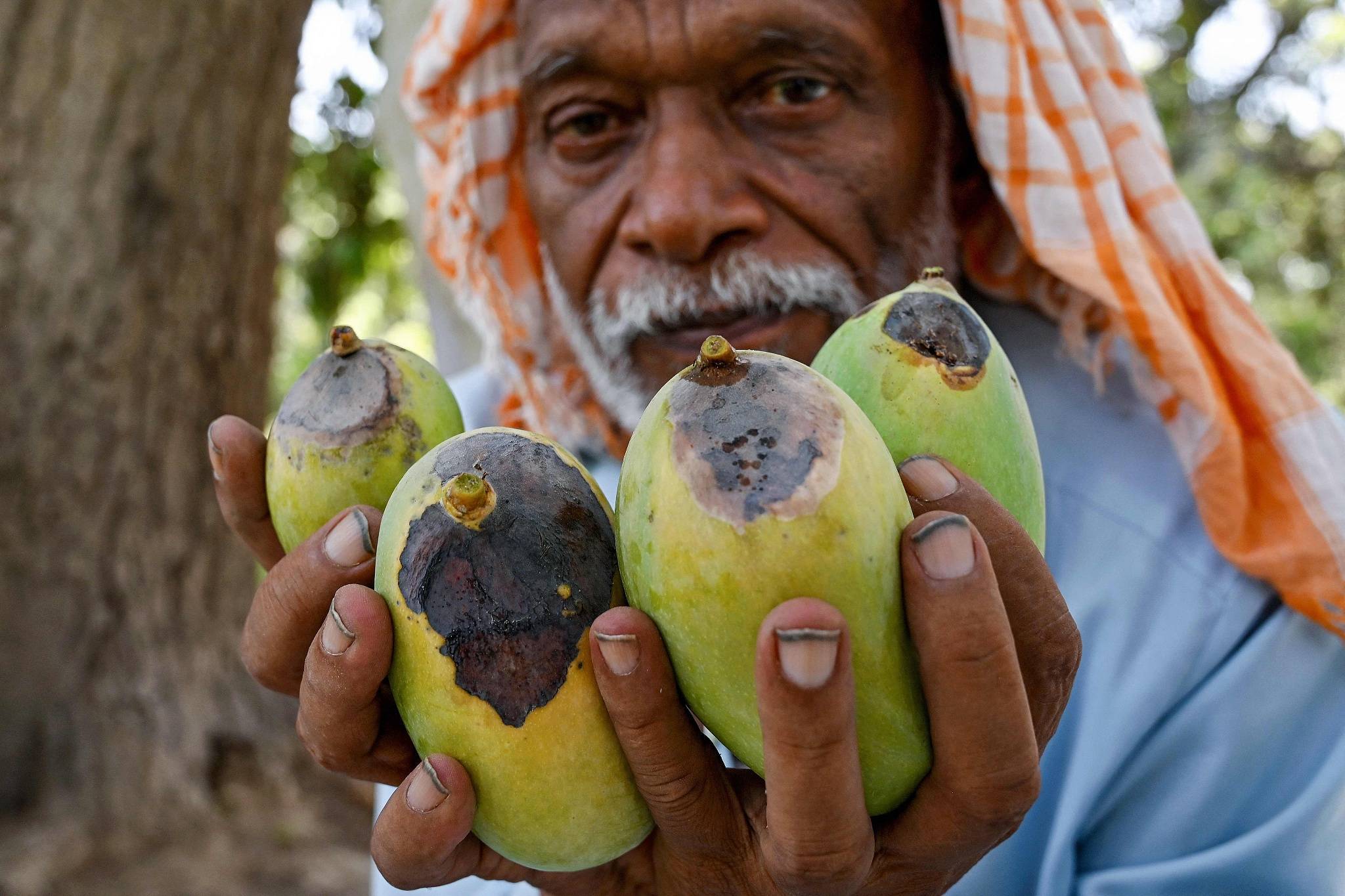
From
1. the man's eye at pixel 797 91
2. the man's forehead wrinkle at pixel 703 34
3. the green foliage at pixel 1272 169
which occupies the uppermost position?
the man's forehead wrinkle at pixel 703 34

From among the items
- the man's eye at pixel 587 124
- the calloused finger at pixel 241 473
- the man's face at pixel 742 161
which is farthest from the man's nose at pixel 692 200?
the calloused finger at pixel 241 473

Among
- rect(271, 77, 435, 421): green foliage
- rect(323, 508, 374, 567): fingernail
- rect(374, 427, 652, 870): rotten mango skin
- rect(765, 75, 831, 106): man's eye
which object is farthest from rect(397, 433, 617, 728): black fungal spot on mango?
rect(271, 77, 435, 421): green foliage

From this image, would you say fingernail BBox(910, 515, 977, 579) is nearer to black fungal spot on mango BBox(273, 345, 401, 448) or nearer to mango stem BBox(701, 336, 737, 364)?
mango stem BBox(701, 336, 737, 364)

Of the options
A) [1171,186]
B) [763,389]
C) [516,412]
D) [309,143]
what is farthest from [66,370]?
[309,143]

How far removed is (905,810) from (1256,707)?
86 cm

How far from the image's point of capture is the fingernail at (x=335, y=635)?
3.16ft

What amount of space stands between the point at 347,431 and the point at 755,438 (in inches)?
21.0

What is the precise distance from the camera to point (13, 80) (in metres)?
2.55

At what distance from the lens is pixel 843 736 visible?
86cm

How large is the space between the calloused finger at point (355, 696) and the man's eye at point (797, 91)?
1.24m

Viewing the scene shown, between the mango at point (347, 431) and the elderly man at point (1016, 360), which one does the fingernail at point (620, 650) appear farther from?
the mango at point (347, 431)

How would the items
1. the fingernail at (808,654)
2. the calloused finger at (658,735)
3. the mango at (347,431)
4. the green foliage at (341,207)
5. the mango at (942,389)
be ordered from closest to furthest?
the fingernail at (808,654), the calloused finger at (658,735), the mango at (942,389), the mango at (347,431), the green foliage at (341,207)

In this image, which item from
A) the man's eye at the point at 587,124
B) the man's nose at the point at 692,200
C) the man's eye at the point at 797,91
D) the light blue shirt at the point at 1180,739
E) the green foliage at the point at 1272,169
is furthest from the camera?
the green foliage at the point at 1272,169

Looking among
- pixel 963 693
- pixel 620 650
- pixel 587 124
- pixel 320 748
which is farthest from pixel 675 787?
pixel 587 124
